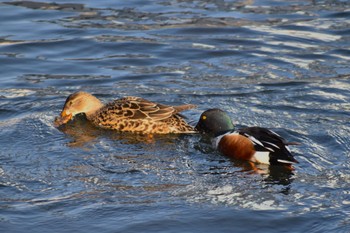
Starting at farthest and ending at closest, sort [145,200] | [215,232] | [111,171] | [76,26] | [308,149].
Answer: [76,26] → [308,149] → [111,171] → [145,200] → [215,232]

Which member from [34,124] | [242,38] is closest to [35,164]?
[34,124]

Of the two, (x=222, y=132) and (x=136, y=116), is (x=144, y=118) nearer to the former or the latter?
(x=136, y=116)

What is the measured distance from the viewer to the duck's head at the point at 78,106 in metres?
11.2

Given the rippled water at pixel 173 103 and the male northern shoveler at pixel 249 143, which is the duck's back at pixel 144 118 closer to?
the rippled water at pixel 173 103

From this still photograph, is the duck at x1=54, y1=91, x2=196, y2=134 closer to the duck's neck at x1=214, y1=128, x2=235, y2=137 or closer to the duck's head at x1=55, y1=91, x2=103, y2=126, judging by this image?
the duck's head at x1=55, y1=91, x2=103, y2=126

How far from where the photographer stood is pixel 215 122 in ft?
34.3

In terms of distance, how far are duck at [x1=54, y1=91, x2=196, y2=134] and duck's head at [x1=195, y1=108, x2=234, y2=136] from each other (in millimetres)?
280

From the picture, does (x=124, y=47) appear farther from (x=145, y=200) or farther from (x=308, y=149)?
(x=145, y=200)

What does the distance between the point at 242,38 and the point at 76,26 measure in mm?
3272

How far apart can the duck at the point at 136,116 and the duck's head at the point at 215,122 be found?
0.28 m

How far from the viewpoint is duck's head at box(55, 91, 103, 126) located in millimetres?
11203

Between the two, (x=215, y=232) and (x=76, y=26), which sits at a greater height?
(x=76, y=26)

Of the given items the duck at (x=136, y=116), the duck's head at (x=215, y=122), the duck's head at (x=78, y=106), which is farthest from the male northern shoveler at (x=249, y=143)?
the duck's head at (x=78, y=106)

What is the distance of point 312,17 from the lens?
16.6 m
